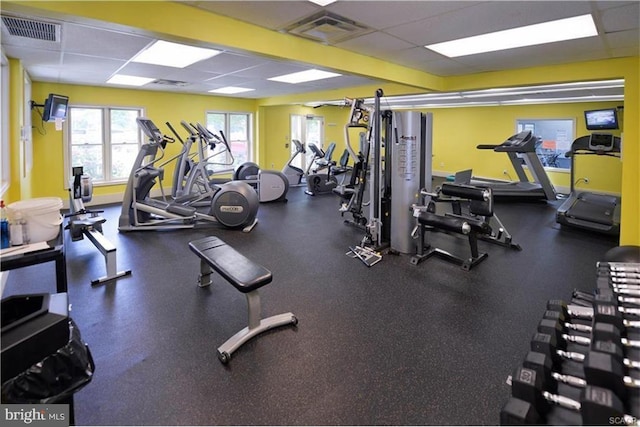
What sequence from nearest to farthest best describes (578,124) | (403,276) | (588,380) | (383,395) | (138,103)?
(588,380)
(383,395)
(403,276)
(138,103)
(578,124)

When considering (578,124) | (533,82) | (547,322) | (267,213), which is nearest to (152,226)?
(267,213)

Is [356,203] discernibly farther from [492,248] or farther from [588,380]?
[588,380]

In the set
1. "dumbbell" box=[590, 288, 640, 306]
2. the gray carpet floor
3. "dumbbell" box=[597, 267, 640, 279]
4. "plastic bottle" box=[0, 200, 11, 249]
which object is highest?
"plastic bottle" box=[0, 200, 11, 249]

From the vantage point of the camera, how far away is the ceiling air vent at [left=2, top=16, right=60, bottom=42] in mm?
3017

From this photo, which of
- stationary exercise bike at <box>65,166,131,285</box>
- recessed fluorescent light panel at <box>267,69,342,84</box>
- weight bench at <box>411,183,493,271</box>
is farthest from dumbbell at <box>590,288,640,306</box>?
recessed fluorescent light panel at <box>267,69,342,84</box>

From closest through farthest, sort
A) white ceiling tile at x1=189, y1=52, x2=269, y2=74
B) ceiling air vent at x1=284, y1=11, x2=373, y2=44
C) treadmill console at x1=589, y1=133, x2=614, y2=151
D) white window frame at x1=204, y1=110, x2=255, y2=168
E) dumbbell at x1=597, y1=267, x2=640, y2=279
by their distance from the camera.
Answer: dumbbell at x1=597, y1=267, x2=640, y2=279
ceiling air vent at x1=284, y1=11, x2=373, y2=44
white ceiling tile at x1=189, y1=52, x2=269, y2=74
treadmill console at x1=589, y1=133, x2=614, y2=151
white window frame at x1=204, y1=110, x2=255, y2=168

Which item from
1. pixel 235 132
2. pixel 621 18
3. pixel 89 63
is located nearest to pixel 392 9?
pixel 621 18

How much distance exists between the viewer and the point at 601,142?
5531 millimetres

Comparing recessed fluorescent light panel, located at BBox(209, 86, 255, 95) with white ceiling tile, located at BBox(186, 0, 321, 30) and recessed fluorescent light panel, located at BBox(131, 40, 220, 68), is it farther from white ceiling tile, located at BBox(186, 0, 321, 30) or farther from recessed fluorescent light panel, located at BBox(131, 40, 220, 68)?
white ceiling tile, located at BBox(186, 0, 321, 30)

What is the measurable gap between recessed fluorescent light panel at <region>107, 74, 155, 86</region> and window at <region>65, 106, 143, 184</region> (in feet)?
2.75

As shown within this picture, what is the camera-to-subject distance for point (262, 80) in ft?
19.6

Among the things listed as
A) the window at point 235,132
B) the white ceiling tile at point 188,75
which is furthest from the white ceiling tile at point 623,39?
the window at point 235,132

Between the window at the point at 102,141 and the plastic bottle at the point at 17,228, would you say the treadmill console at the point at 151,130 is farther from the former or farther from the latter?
the plastic bottle at the point at 17,228

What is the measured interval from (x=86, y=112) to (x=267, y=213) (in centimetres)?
396
